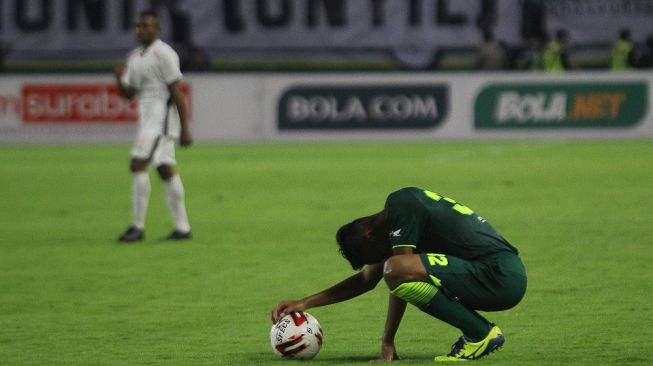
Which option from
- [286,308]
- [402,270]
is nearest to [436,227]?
[402,270]

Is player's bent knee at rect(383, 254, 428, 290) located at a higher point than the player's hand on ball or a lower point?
higher

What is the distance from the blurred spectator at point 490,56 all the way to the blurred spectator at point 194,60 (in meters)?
5.46

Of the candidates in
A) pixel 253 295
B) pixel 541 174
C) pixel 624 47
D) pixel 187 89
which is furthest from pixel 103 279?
pixel 624 47

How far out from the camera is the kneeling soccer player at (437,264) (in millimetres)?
7004

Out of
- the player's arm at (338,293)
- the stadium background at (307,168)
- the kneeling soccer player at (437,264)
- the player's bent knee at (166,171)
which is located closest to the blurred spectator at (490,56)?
the stadium background at (307,168)

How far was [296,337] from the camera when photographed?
745 cm

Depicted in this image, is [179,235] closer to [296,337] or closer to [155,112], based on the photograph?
[155,112]

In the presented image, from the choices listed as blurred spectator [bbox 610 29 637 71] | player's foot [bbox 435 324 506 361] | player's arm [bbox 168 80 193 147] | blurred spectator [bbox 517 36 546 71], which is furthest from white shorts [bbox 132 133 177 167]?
blurred spectator [bbox 610 29 637 71]

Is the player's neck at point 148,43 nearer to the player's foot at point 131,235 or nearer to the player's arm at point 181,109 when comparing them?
the player's arm at point 181,109

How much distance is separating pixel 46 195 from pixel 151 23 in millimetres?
6093

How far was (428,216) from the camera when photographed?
7.11 m

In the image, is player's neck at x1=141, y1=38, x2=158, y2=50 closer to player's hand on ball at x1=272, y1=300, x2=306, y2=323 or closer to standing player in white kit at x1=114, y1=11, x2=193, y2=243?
standing player in white kit at x1=114, y1=11, x2=193, y2=243

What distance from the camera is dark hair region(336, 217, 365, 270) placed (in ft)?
23.0

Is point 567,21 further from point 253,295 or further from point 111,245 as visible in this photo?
point 253,295
